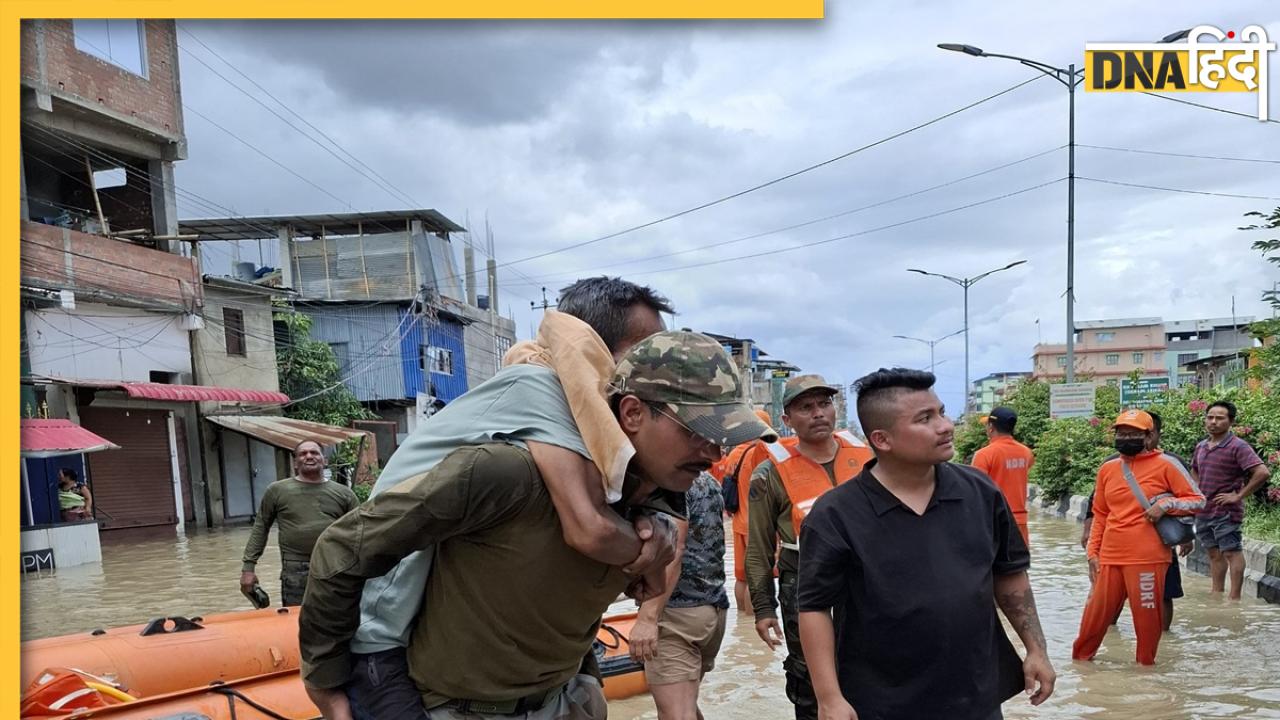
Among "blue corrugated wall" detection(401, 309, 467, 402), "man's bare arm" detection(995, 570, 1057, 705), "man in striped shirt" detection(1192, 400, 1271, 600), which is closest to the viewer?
"man's bare arm" detection(995, 570, 1057, 705)

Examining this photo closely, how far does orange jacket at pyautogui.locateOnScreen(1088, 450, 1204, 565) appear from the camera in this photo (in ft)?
19.6

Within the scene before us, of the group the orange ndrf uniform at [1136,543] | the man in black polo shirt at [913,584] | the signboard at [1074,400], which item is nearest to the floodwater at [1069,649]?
the orange ndrf uniform at [1136,543]

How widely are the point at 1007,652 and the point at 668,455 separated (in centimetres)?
175

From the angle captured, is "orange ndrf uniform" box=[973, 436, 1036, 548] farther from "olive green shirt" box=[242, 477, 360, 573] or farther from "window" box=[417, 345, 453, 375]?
"window" box=[417, 345, 453, 375]

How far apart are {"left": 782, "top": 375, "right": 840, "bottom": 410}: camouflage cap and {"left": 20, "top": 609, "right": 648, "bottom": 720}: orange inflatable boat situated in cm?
134

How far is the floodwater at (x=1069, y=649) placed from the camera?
18.9 ft

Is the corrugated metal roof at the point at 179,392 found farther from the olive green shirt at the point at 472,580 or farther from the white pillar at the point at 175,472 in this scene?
the olive green shirt at the point at 472,580

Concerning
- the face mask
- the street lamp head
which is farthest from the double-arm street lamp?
the face mask

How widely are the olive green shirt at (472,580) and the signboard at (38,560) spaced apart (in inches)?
572

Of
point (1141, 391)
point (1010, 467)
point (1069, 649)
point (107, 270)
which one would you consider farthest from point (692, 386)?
point (107, 270)

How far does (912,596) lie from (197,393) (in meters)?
19.0

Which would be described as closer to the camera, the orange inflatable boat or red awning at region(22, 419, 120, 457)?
the orange inflatable boat

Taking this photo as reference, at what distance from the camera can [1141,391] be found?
57.1 feet

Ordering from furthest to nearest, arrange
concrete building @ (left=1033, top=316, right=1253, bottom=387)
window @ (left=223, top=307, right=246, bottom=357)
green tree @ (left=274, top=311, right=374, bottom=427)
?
concrete building @ (left=1033, top=316, right=1253, bottom=387) → green tree @ (left=274, top=311, right=374, bottom=427) → window @ (left=223, top=307, right=246, bottom=357)
